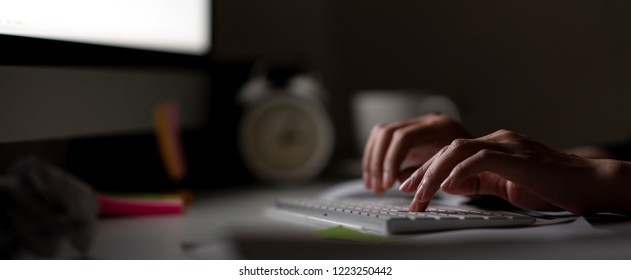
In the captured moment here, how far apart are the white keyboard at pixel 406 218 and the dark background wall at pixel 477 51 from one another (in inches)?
3.2

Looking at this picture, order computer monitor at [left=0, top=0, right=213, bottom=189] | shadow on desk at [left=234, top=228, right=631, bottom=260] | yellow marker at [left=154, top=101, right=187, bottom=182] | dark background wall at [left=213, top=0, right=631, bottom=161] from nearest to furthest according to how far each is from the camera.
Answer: shadow on desk at [left=234, top=228, right=631, bottom=260] < computer monitor at [left=0, top=0, right=213, bottom=189] < dark background wall at [left=213, top=0, right=631, bottom=161] < yellow marker at [left=154, top=101, right=187, bottom=182]

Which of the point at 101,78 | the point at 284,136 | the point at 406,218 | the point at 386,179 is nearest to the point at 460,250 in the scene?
the point at 406,218

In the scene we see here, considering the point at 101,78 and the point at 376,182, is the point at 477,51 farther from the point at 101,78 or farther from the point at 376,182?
the point at 101,78

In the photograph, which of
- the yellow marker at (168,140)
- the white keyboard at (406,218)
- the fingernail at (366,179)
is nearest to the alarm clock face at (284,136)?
the yellow marker at (168,140)

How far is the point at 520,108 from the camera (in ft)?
2.03

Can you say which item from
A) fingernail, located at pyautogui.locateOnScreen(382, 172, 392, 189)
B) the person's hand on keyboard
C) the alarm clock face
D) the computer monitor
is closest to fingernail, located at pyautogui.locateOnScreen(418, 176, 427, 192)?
the person's hand on keyboard

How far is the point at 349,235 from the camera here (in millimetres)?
427

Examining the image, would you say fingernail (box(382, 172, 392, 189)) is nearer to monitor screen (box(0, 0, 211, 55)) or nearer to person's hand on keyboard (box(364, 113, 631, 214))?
person's hand on keyboard (box(364, 113, 631, 214))

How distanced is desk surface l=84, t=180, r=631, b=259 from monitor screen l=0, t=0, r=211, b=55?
0.18m

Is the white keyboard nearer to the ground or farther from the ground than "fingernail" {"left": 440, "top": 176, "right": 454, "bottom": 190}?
nearer to the ground

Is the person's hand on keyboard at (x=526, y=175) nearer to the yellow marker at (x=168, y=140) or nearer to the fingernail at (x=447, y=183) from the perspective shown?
the fingernail at (x=447, y=183)

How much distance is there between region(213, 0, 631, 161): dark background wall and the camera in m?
0.59

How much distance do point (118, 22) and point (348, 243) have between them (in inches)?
14.9
